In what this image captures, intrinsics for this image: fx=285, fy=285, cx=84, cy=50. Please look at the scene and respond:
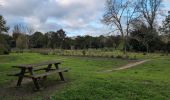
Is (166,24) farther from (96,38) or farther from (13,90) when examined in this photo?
(13,90)

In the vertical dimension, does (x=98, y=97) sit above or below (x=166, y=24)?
below

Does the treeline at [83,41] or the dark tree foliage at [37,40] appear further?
the dark tree foliage at [37,40]

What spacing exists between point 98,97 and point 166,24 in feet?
137

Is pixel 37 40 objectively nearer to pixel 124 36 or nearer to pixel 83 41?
pixel 83 41

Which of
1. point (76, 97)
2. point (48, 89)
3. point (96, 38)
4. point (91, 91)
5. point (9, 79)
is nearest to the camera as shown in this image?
point (76, 97)

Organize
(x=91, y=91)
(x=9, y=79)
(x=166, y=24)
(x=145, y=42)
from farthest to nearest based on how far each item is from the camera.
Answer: (x=145, y=42) → (x=166, y=24) → (x=9, y=79) → (x=91, y=91)

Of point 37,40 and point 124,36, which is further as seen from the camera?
point 37,40

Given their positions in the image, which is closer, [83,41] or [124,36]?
[124,36]

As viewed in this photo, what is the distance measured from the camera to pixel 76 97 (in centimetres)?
842

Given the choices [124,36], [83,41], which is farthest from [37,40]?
[124,36]

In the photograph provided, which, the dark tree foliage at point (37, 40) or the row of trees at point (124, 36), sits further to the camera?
the dark tree foliage at point (37, 40)

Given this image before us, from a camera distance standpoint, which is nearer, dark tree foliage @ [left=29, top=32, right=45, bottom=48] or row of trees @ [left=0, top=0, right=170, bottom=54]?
row of trees @ [left=0, top=0, right=170, bottom=54]

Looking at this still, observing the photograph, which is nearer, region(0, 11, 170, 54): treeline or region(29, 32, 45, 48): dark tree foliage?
region(0, 11, 170, 54): treeline

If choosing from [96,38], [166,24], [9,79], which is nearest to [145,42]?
Result: [166,24]
